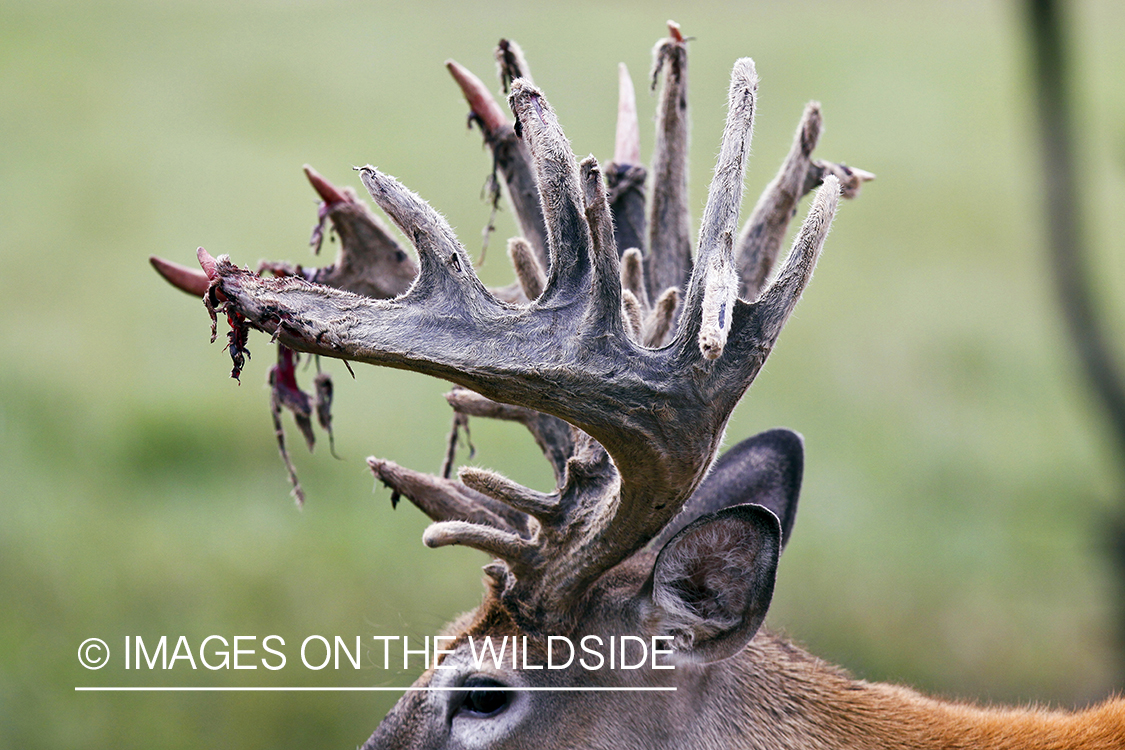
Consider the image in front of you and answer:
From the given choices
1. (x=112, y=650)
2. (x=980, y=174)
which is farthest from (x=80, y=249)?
(x=980, y=174)

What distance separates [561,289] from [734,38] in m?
13.8

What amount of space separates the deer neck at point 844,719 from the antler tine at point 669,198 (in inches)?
39.2

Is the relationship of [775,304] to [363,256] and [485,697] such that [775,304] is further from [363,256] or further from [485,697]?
[363,256]

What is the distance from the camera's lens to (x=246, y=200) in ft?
32.8

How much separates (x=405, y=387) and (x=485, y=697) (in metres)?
5.66

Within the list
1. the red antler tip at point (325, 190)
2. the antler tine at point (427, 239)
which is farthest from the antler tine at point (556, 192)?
the red antler tip at point (325, 190)

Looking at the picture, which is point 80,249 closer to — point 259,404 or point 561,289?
point 259,404

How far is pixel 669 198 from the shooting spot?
3016 mm

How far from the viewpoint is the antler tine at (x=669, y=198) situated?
292 centimetres

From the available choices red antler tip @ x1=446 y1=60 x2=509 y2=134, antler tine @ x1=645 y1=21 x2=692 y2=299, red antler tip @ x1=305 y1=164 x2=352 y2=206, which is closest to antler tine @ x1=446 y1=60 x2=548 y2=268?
red antler tip @ x1=446 y1=60 x2=509 y2=134

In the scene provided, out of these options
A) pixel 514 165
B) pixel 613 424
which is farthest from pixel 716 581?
pixel 514 165

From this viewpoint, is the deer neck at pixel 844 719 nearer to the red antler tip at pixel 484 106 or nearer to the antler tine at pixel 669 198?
the antler tine at pixel 669 198

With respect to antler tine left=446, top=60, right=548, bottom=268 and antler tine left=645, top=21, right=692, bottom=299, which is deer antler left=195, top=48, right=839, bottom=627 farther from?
antler tine left=446, top=60, right=548, bottom=268

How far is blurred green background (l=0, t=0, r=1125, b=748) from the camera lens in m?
5.62
